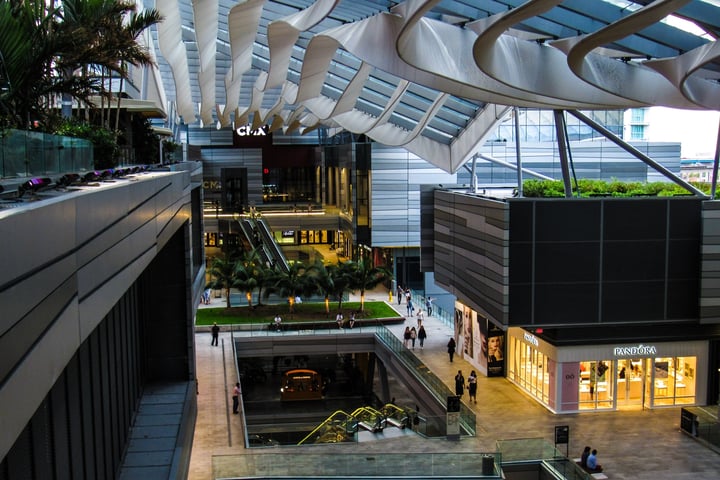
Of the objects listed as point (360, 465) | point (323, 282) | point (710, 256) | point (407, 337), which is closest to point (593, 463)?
point (360, 465)

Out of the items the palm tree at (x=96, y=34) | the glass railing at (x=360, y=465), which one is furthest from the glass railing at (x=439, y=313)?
the palm tree at (x=96, y=34)

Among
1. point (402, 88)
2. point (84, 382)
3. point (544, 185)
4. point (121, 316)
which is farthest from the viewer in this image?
point (544, 185)

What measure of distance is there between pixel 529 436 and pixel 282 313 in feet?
65.4

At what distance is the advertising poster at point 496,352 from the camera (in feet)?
95.5

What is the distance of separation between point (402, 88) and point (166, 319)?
1229 centimetres

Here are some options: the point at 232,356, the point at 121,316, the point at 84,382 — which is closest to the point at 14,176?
the point at 84,382

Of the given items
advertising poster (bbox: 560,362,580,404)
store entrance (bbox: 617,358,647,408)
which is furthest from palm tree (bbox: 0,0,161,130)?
store entrance (bbox: 617,358,647,408)

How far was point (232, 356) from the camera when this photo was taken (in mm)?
33375

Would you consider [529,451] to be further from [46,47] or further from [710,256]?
[46,47]

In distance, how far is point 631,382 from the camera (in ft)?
84.5

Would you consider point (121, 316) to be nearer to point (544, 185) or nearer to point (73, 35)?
point (73, 35)

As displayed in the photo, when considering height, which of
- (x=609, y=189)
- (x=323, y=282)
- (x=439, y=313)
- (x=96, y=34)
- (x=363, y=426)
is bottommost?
(x=363, y=426)

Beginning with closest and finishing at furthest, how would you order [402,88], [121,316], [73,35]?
[73,35] → [121,316] → [402,88]

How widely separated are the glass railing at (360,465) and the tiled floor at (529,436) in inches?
2.9
